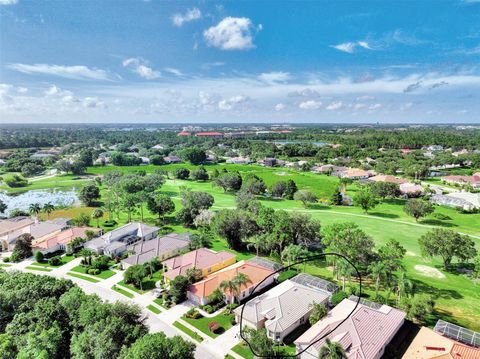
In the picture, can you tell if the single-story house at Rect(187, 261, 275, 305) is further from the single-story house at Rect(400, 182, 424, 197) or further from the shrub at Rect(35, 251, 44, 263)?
the single-story house at Rect(400, 182, 424, 197)

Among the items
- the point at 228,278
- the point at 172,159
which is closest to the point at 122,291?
the point at 228,278

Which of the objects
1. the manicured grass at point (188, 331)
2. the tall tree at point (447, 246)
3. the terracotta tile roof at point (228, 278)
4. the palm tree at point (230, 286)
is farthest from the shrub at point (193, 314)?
the tall tree at point (447, 246)

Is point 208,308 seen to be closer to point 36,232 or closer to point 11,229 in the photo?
point 36,232

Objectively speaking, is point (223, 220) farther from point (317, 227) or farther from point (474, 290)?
point (474, 290)

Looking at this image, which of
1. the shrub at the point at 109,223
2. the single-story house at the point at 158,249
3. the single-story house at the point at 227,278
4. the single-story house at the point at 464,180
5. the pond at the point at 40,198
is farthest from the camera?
the single-story house at the point at 464,180

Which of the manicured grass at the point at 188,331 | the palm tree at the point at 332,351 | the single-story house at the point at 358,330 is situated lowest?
the manicured grass at the point at 188,331

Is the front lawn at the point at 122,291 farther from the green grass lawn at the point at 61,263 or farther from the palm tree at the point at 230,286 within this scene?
the green grass lawn at the point at 61,263
